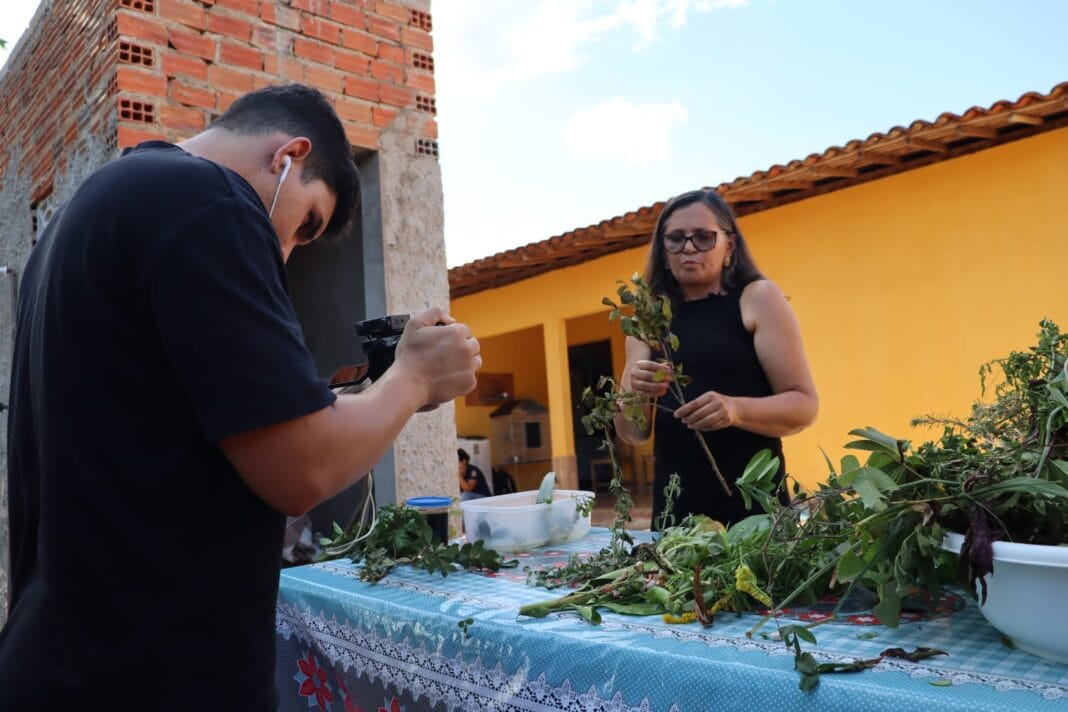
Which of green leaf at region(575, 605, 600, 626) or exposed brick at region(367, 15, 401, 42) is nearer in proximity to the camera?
green leaf at region(575, 605, 600, 626)

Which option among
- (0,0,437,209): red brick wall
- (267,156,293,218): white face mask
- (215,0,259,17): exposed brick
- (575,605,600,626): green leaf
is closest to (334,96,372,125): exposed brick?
(0,0,437,209): red brick wall

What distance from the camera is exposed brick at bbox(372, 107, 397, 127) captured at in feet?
11.6

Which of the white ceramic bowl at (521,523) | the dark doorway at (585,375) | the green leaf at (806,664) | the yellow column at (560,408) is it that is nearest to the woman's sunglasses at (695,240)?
the white ceramic bowl at (521,523)

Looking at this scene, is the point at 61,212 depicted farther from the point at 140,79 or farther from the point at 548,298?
the point at 548,298

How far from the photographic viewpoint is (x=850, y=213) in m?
6.26

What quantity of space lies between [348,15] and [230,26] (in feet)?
1.80

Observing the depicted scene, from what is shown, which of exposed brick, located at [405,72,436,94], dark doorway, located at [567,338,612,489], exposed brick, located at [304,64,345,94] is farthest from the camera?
dark doorway, located at [567,338,612,489]

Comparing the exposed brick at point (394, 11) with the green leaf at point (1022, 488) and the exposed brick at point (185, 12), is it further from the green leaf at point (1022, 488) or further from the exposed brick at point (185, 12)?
the green leaf at point (1022, 488)

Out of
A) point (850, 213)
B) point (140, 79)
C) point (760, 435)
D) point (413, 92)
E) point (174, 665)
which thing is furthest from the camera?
point (850, 213)

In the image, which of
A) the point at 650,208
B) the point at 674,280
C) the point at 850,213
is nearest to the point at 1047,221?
the point at 850,213

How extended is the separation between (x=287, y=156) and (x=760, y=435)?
1.46 m

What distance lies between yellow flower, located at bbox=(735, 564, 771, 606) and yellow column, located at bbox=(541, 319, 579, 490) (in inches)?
282

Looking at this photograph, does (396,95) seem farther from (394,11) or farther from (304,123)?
(304,123)

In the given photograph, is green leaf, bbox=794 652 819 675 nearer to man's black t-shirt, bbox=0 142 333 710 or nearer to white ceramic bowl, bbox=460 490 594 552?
man's black t-shirt, bbox=0 142 333 710
